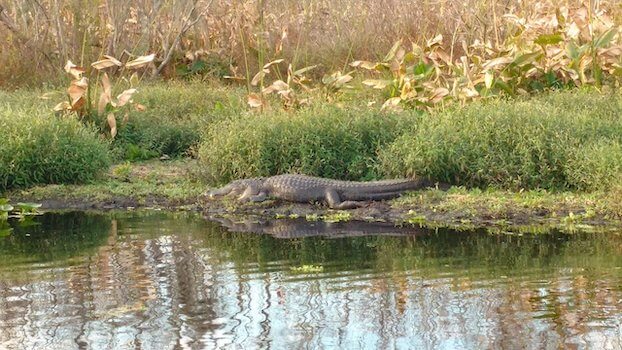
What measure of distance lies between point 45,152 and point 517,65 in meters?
4.65

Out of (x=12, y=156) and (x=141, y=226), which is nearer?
(x=141, y=226)

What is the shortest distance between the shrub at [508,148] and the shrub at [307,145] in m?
0.32

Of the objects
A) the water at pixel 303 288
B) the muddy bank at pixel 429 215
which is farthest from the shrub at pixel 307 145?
the water at pixel 303 288

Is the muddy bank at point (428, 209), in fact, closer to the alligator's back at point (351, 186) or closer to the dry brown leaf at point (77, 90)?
the alligator's back at point (351, 186)

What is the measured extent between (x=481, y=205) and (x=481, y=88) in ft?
8.44

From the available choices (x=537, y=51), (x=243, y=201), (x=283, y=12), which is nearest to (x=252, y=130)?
(x=243, y=201)

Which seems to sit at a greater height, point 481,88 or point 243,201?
point 481,88

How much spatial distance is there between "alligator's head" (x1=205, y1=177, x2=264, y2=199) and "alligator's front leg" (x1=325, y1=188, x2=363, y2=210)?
0.67 metres

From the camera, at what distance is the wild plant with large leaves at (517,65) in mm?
11055

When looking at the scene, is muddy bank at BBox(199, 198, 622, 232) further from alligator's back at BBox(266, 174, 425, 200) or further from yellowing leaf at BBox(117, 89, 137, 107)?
yellowing leaf at BBox(117, 89, 137, 107)

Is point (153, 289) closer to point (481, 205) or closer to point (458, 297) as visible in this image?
point (458, 297)

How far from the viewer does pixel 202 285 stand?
6.70 metres

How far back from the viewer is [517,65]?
1144 cm

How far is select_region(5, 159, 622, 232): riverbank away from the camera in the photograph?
851 centimetres
